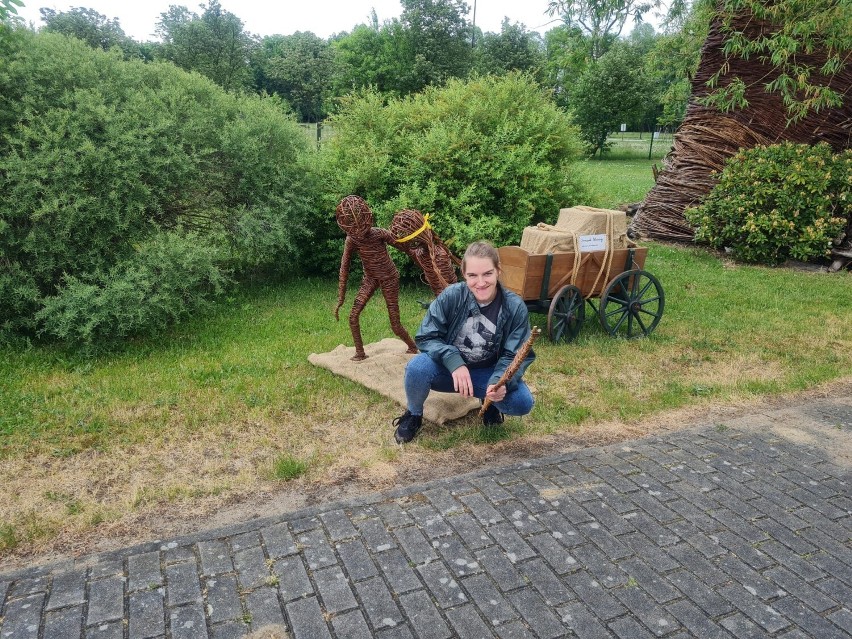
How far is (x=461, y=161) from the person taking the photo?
342 inches

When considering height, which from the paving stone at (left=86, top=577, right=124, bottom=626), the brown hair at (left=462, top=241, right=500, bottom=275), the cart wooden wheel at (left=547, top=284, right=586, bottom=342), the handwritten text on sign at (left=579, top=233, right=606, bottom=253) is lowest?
the paving stone at (left=86, top=577, right=124, bottom=626)

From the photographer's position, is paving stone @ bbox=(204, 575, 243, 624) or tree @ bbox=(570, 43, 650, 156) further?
tree @ bbox=(570, 43, 650, 156)

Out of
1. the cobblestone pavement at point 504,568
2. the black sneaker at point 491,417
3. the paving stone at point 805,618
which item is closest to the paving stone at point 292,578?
the cobblestone pavement at point 504,568

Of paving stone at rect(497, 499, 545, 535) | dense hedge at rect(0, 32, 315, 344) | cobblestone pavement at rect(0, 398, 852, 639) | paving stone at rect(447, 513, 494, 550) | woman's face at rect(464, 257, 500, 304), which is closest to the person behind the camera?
cobblestone pavement at rect(0, 398, 852, 639)

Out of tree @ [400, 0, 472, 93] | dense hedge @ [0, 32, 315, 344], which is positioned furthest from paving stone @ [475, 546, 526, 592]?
tree @ [400, 0, 472, 93]

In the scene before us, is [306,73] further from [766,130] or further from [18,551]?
[18,551]

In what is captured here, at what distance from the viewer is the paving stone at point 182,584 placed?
2943 millimetres

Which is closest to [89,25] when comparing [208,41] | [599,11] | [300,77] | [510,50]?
[208,41]

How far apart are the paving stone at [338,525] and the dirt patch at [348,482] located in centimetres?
23

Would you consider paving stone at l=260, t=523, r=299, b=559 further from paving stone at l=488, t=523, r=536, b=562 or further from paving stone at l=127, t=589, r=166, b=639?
paving stone at l=488, t=523, r=536, b=562

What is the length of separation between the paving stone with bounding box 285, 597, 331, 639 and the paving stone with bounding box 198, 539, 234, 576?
1.47 ft

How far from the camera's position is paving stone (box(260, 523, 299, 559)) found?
3.27 m

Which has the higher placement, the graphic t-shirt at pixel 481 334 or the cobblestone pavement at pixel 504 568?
the graphic t-shirt at pixel 481 334

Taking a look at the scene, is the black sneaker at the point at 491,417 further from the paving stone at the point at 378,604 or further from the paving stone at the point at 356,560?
the paving stone at the point at 378,604
